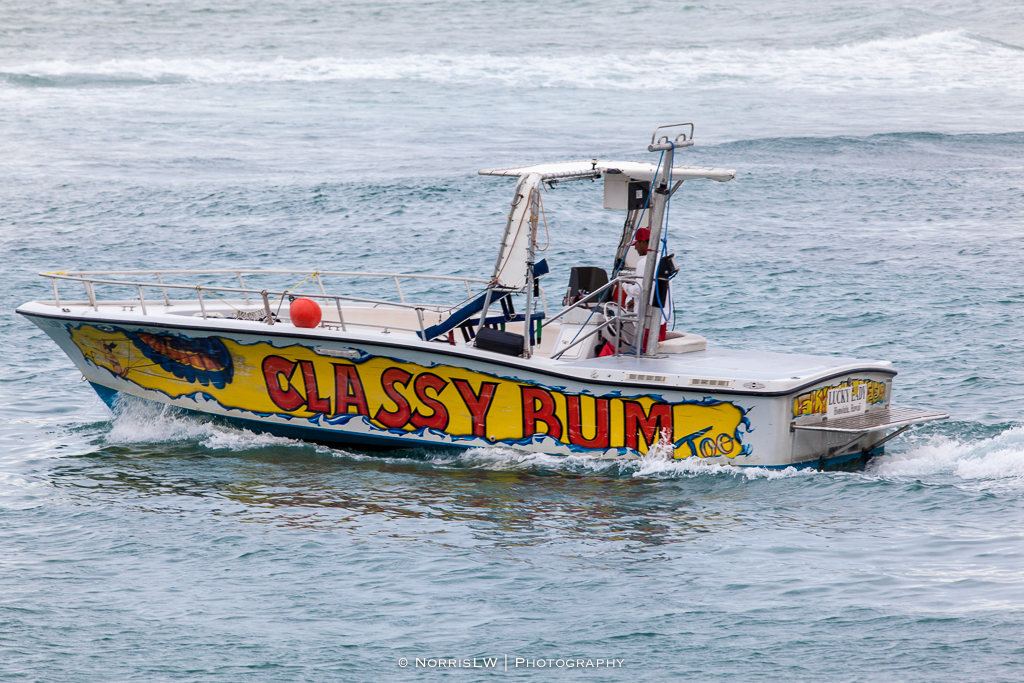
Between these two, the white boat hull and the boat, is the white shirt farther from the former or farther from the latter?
the white boat hull

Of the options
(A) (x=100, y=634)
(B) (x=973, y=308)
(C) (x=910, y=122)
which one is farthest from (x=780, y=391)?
(C) (x=910, y=122)

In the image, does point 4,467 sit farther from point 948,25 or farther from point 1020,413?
point 948,25

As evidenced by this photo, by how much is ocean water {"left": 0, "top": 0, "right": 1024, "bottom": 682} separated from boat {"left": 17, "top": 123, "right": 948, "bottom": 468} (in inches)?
13.2

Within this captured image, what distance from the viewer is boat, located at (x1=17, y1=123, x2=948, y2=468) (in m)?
11.0

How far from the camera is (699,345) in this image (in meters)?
12.4

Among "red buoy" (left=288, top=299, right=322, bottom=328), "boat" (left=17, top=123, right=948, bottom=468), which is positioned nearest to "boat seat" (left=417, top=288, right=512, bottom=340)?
"boat" (left=17, top=123, right=948, bottom=468)

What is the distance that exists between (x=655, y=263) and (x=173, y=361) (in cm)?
543

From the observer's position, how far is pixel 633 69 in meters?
46.9

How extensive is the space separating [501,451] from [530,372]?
0.96 meters

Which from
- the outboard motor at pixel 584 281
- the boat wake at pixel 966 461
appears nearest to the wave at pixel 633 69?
the outboard motor at pixel 584 281

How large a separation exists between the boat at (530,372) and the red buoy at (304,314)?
15 mm

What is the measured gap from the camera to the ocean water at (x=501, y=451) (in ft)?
26.6

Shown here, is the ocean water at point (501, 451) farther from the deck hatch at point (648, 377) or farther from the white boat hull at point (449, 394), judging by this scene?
the deck hatch at point (648, 377)

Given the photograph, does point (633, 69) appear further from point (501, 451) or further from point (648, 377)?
point (648, 377)
